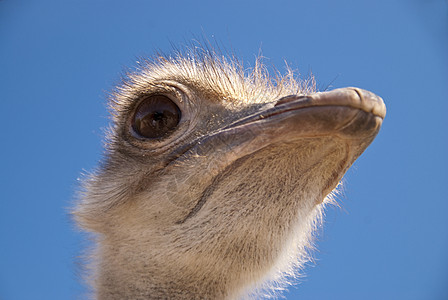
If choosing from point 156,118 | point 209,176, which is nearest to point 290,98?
point 209,176

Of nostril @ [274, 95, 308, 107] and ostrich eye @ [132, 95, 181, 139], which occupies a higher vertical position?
nostril @ [274, 95, 308, 107]

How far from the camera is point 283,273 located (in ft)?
10.5

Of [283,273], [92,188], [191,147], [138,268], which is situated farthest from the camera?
[283,273]

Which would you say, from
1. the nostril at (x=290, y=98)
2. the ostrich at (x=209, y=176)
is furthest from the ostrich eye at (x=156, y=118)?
the nostril at (x=290, y=98)

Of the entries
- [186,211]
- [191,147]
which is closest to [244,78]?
[191,147]

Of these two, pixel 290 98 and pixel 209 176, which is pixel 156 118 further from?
pixel 290 98

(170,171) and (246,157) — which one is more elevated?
(246,157)

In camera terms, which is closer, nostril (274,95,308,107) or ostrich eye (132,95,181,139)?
nostril (274,95,308,107)

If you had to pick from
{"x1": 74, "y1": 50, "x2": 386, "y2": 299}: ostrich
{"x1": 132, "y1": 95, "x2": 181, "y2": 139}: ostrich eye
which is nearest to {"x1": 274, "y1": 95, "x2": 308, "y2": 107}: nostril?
{"x1": 74, "y1": 50, "x2": 386, "y2": 299}: ostrich

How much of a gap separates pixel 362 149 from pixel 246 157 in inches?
18.6

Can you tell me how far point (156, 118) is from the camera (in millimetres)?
2545

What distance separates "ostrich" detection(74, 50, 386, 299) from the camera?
2.02 meters

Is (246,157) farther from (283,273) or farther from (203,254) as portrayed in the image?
(283,273)

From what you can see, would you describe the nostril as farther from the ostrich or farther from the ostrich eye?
the ostrich eye
